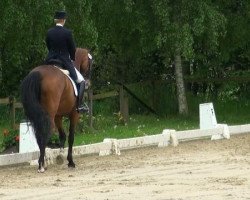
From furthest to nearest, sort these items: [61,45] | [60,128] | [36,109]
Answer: [60,128], [61,45], [36,109]

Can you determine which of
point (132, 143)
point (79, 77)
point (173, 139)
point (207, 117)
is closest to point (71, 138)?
point (79, 77)

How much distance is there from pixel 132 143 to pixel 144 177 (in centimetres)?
410

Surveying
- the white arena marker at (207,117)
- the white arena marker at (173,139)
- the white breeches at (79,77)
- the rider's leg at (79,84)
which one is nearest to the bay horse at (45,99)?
the rider's leg at (79,84)

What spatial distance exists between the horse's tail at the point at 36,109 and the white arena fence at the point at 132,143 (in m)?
0.84

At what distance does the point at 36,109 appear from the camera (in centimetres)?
1242

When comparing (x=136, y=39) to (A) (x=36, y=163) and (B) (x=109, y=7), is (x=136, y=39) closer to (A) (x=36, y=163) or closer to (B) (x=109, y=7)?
(B) (x=109, y=7)

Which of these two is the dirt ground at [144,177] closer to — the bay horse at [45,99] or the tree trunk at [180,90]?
the bay horse at [45,99]

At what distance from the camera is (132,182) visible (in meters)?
10.9

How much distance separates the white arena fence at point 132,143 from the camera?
13.3 metres

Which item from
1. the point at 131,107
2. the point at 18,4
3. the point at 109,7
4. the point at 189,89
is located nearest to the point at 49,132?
the point at 18,4

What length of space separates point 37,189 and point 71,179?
1.19 meters

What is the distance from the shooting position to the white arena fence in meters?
13.3

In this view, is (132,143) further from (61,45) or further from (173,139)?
(61,45)

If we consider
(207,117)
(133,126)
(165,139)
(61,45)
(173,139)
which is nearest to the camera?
Answer: (61,45)
